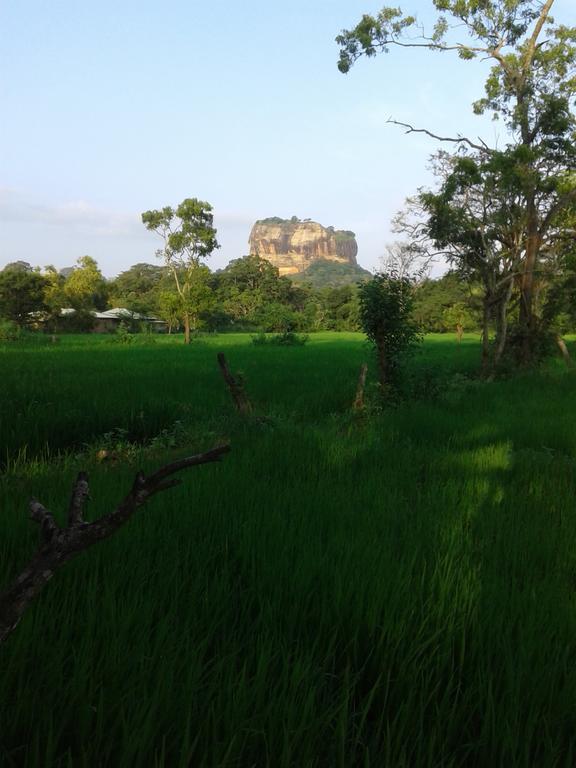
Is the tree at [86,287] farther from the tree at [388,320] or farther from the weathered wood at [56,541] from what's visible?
the weathered wood at [56,541]

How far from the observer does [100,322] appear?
49281 millimetres

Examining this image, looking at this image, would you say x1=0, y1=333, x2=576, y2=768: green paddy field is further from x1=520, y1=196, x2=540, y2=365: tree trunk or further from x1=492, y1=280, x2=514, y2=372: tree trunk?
x1=520, y1=196, x2=540, y2=365: tree trunk

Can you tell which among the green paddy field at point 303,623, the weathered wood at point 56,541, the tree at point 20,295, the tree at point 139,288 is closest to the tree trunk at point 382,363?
the green paddy field at point 303,623

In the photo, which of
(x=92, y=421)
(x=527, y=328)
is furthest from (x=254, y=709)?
(x=527, y=328)

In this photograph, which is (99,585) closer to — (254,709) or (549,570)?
(254,709)

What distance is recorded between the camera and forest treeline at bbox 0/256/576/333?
3002 centimetres

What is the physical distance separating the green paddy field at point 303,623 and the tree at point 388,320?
4211 millimetres

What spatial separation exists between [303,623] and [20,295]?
43395 millimetres

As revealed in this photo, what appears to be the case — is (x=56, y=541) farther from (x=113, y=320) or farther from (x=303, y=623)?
(x=113, y=320)

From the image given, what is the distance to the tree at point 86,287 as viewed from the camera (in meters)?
44.2

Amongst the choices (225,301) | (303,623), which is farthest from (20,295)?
(303,623)

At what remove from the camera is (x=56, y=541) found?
74 centimetres

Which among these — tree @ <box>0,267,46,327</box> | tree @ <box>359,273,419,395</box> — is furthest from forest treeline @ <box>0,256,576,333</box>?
tree @ <box>359,273,419,395</box>

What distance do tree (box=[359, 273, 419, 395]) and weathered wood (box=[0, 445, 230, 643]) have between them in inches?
284
